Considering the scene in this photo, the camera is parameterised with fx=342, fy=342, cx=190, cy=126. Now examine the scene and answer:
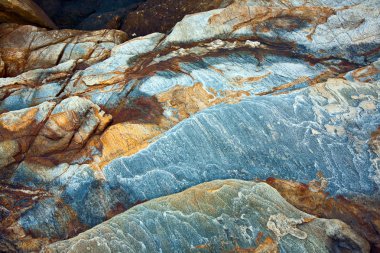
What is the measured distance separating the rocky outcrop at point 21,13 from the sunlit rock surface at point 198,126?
11.6ft

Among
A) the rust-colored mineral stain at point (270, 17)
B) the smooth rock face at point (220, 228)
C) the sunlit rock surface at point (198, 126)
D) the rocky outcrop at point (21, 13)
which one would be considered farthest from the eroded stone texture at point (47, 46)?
the smooth rock face at point (220, 228)

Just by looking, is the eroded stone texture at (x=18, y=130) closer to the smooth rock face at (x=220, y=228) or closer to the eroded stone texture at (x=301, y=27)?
the smooth rock face at (x=220, y=228)

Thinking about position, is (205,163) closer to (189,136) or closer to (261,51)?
(189,136)

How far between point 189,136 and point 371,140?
3.80 m

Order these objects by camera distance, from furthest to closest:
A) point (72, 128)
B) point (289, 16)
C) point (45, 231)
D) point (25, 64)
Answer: point (25, 64), point (289, 16), point (72, 128), point (45, 231)

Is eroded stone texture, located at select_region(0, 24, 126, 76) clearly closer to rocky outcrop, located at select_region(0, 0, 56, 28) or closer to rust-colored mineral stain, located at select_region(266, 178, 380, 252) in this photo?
rocky outcrop, located at select_region(0, 0, 56, 28)

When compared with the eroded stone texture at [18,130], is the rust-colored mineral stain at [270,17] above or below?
above

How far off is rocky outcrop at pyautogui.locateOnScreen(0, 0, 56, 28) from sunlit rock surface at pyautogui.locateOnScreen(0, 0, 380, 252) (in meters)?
3.53

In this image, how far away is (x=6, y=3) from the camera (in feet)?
36.8

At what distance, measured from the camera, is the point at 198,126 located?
24.5 feet

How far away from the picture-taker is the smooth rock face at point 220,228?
5656 mm

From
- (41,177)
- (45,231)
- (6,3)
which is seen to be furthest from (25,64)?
(45,231)

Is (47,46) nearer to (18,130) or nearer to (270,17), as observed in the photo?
(18,130)

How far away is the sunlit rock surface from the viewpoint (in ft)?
22.2
